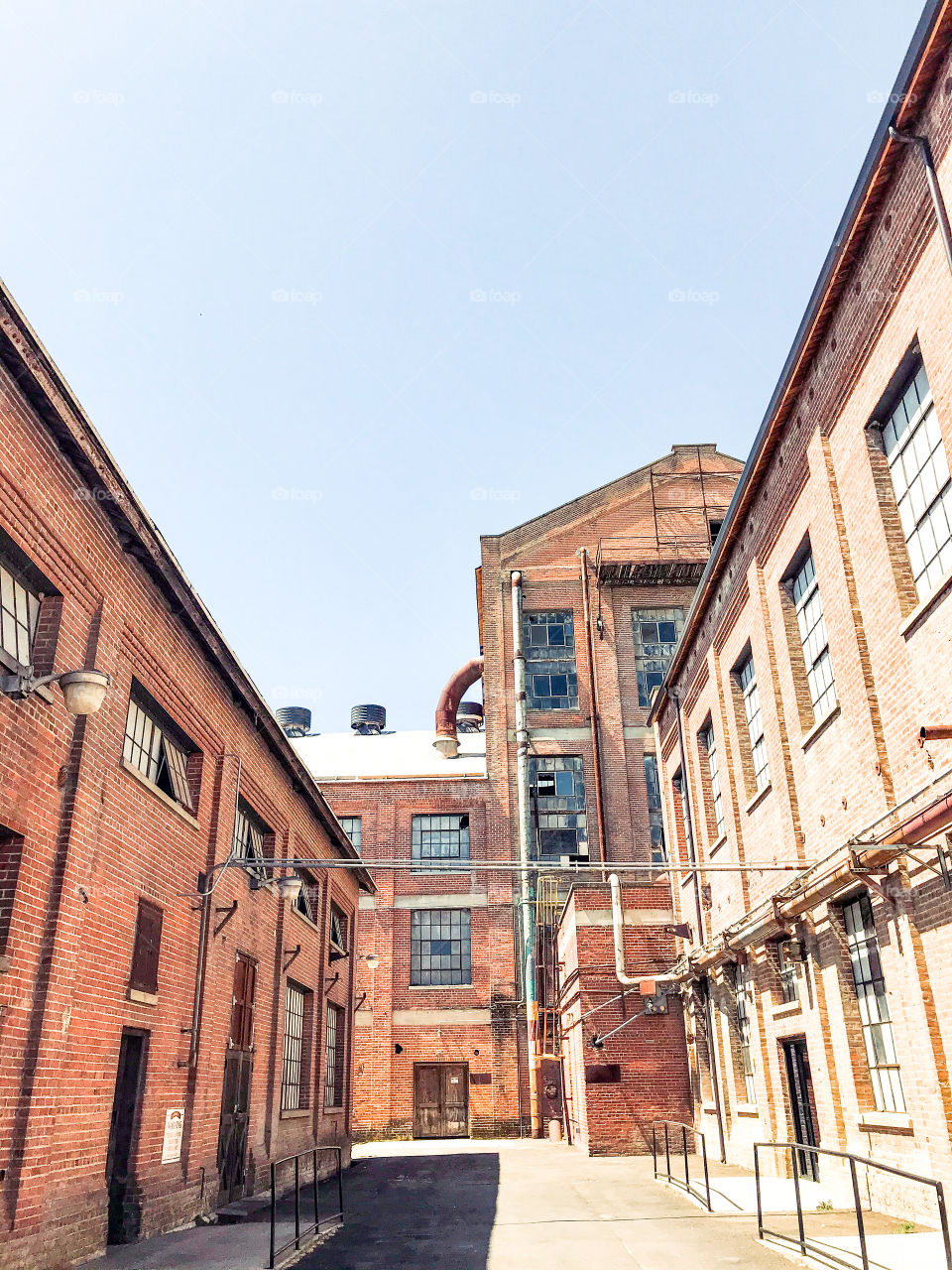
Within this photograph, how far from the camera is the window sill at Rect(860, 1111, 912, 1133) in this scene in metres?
9.56

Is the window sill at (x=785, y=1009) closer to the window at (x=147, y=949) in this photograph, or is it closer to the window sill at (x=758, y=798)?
the window sill at (x=758, y=798)

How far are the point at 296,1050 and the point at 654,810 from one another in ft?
44.8

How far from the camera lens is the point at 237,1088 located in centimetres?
1402

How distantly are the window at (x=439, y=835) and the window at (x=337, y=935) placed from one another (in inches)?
243

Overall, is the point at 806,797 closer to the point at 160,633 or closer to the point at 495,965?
the point at 160,633

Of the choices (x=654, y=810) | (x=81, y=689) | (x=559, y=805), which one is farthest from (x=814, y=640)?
(x=559, y=805)

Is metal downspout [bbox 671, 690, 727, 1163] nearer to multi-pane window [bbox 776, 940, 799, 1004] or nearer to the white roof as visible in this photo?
multi-pane window [bbox 776, 940, 799, 1004]

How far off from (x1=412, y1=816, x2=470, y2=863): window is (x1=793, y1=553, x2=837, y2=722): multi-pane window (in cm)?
1921

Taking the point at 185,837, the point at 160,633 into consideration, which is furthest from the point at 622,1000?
the point at 160,633

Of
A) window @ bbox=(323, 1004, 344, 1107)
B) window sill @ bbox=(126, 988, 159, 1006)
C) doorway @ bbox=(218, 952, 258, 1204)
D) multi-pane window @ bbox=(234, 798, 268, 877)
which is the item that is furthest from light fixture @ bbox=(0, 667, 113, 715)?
window @ bbox=(323, 1004, 344, 1107)

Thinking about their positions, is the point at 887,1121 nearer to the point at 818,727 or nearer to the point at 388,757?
the point at 818,727

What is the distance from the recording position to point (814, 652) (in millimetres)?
12633

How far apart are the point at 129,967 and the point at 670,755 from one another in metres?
13.9

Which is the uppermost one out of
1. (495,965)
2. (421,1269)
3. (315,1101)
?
(495,965)
